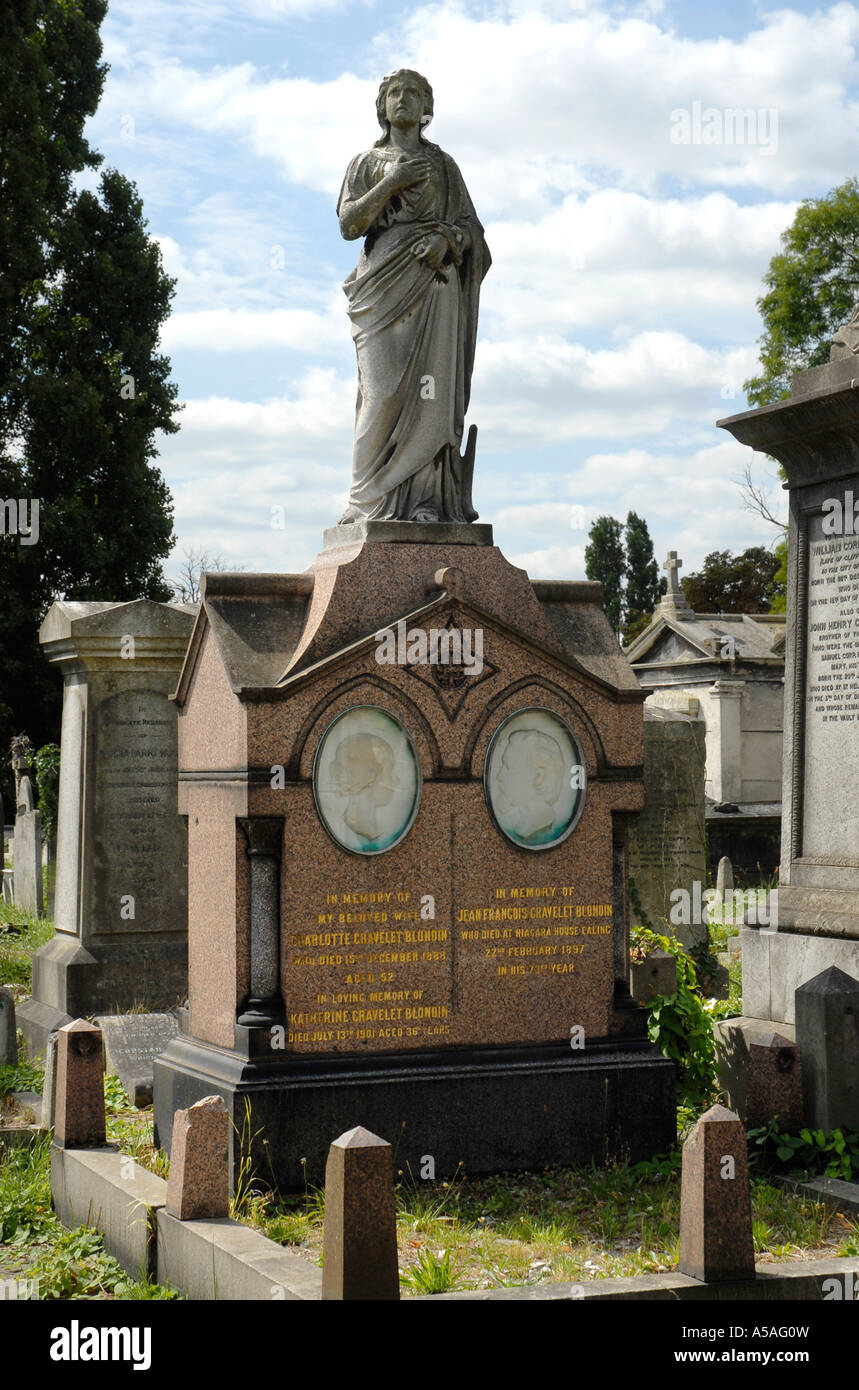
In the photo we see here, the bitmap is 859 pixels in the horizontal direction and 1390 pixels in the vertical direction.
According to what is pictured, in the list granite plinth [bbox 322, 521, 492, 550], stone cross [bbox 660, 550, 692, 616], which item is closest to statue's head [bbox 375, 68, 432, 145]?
granite plinth [bbox 322, 521, 492, 550]

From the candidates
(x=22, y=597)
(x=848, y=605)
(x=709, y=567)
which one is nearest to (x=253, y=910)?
(x=848, y=605)

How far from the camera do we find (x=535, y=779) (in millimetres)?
7375

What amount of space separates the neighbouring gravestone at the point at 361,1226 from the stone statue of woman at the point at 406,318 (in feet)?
12.7

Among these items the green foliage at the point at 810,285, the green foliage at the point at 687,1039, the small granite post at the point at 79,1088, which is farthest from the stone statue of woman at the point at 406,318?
the green foliage at the point at 810,285

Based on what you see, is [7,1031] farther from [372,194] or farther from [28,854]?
[28,854]

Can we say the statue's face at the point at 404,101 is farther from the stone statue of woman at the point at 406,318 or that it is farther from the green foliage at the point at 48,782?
the green foliage at the point at 48,782

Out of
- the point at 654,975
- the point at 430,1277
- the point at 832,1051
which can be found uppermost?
the point at 654,975

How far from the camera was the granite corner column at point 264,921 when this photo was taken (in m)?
6.79

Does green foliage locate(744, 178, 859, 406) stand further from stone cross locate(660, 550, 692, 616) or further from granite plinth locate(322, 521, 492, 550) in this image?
granite plinth locate(322, 521, 492, 550)

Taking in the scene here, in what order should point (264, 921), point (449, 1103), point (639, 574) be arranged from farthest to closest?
point (639, 574)
point (449, 1103)
point (264, 921)

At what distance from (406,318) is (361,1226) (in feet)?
15.7

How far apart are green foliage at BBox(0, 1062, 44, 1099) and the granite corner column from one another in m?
2.39

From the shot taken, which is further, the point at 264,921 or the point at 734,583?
the point at 734,583

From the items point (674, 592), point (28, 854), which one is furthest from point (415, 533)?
point (674, 592)
